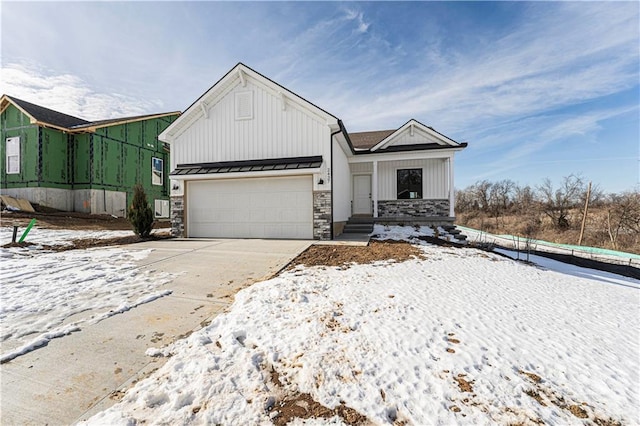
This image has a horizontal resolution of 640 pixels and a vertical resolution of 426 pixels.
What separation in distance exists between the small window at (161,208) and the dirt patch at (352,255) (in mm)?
18250

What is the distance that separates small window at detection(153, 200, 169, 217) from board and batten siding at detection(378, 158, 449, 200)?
58.2ft

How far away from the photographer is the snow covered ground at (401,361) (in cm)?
188

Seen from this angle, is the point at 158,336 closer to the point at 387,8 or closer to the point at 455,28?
the point at 387,8

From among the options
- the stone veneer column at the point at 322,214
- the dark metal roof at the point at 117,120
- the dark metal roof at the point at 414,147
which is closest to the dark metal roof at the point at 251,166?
the stone veneer column at the point at 322,214

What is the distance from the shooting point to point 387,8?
28.2 feet

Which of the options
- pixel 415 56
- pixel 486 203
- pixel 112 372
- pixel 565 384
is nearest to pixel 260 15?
pixel 415 56

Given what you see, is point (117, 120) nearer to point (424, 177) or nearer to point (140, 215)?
point (140, 215)

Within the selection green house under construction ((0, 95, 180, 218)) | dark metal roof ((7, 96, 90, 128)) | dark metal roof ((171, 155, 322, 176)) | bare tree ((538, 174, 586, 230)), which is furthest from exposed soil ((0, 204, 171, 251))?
bare tree ((538, 174, 586, 230))

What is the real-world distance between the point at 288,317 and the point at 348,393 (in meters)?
1.35

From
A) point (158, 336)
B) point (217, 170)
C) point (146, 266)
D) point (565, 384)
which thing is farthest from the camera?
point (217, 170)

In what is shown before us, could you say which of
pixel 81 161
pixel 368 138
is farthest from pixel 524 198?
pixel 81 161

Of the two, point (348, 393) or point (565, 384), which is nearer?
point (348, 393)

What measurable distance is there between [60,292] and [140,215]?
6.21 metres

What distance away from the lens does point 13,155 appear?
1617 centimetres
